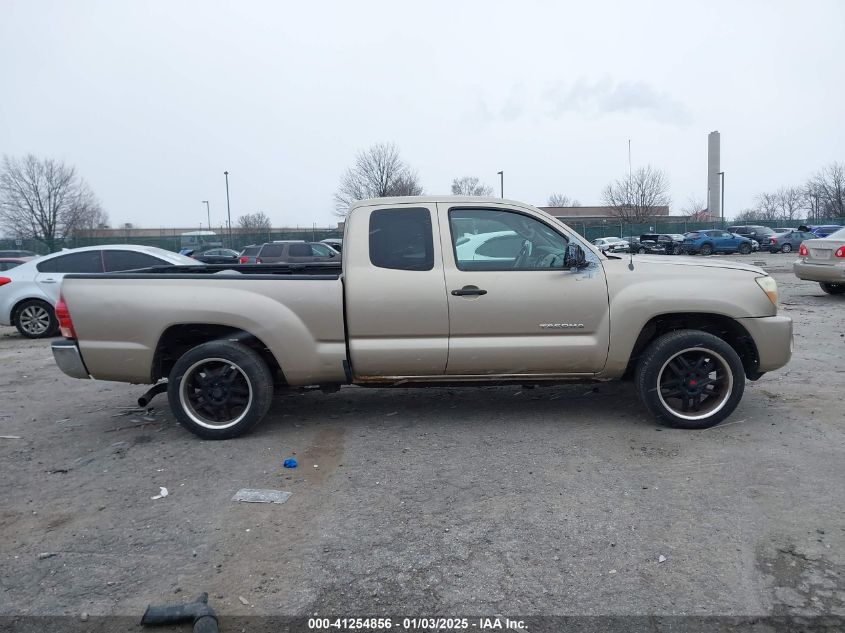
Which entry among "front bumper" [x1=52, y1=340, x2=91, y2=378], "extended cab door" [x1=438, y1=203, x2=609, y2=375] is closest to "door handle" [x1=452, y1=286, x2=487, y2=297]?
"extended cab door" [x1=438, y1=203, x2=609, y2=375]

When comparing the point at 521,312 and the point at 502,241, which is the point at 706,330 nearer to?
the point at 521,312

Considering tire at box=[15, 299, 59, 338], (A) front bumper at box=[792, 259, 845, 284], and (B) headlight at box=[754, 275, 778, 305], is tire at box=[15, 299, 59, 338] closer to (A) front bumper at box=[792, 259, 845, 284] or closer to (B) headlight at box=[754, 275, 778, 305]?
(B) headlight at box=[754, 275, 778, 305]

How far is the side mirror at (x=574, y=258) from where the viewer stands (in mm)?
4848

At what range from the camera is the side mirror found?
191 inches

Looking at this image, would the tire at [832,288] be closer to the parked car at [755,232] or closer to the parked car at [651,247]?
the parked car at [651,247]

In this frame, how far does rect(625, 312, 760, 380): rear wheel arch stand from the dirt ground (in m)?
0.50

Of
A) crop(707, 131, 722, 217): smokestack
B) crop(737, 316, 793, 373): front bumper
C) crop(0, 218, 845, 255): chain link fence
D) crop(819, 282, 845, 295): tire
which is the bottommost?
crop(819, 282, 845, 295): tire

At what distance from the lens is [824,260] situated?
1243cm

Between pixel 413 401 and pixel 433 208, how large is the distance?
1.89 m

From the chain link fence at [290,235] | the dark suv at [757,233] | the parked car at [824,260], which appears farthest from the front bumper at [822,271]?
the chain link fence at [290,235]

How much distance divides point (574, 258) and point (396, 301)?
1.40m

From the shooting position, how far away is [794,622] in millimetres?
2607

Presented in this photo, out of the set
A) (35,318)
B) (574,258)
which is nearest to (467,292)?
(574,258)

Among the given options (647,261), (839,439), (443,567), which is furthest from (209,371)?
(839,439)
